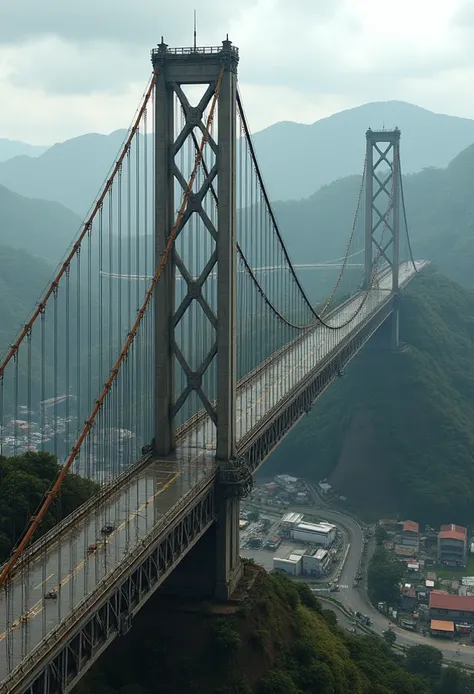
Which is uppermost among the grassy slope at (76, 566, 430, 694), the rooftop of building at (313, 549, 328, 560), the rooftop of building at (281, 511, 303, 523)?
the grassy slope at (76, 566, 430, 694)

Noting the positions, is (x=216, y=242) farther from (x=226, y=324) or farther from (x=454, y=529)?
(x=454, y=529)

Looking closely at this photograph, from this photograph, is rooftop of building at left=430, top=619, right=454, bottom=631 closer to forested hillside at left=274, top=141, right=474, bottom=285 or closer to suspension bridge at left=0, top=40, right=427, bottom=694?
suspension bridge at left=0, top=40, right=427, bottom=694

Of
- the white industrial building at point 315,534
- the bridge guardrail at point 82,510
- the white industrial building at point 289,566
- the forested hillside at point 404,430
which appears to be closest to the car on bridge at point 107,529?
the bridge guardrail at point 82,510

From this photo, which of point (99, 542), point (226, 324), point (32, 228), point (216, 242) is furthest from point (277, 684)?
point (32, 228)

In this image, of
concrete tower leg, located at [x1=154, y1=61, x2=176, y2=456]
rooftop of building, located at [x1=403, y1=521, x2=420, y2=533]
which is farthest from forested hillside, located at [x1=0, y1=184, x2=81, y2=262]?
concrete tower leg, located at [x1=154, y1=61, x2=176, y2=456]

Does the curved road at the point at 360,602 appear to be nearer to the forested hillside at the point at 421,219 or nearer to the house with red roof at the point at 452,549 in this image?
the house with red roof at the point at 452,549
